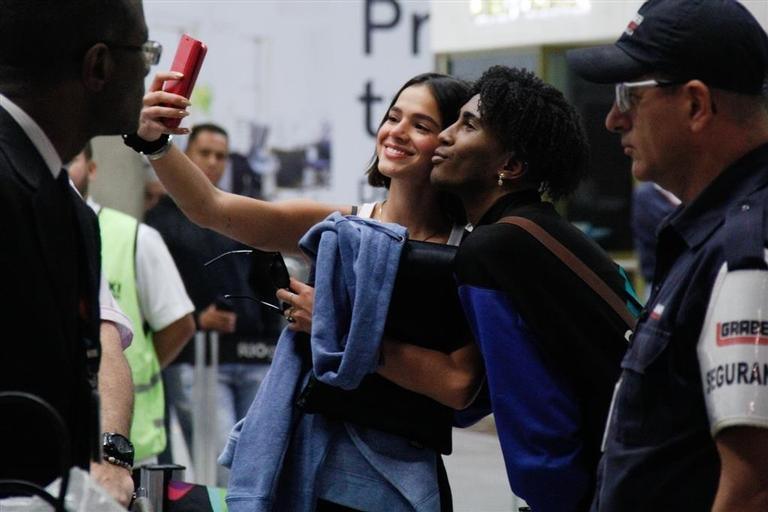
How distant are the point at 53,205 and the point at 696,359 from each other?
1.11 m

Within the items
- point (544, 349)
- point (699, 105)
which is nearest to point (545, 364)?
point (544, 349)

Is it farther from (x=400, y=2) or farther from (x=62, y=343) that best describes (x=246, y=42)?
(x=62, y=343)

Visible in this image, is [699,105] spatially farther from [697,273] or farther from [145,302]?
[145,302]

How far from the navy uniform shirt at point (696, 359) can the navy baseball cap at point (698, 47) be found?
0.15 meters

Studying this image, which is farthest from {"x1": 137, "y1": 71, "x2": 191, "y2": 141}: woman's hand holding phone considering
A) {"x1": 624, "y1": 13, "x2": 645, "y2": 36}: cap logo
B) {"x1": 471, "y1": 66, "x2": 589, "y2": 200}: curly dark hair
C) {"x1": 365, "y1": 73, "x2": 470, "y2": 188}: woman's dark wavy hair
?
{"x1": 624, "y1": 13, "x2": 645, "y2": 36}: cap logo

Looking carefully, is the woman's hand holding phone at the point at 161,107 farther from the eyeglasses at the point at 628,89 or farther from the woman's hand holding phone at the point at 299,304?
the eyeglasses at the point at 628,89

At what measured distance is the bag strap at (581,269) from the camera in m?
3.15

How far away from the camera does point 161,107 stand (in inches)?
142

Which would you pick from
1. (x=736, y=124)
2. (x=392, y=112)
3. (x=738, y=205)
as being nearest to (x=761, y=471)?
(x=738, y=205)

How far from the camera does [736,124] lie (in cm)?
254

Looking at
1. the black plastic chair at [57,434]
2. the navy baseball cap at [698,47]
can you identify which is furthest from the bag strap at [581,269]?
the black plastic chair at [57,434]

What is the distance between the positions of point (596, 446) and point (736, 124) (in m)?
0.90

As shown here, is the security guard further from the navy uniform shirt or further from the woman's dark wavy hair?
the woman's dark wavy hair

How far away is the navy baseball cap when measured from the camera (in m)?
2.54
